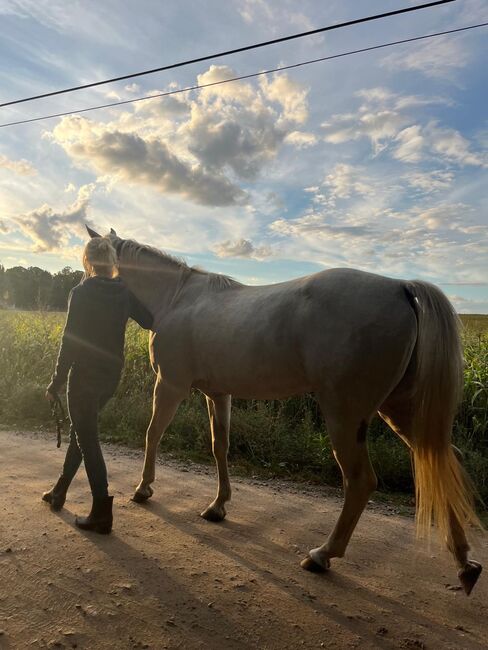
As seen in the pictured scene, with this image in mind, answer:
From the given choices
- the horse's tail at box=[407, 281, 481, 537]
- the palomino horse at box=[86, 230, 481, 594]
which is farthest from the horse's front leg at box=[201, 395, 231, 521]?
the horse's tail at box=[407, 281, 481, 537]

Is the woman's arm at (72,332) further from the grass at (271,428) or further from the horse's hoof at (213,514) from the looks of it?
the grass at (271,428)

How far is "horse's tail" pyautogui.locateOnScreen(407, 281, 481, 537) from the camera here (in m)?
2.93

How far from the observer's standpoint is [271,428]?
19.5 feet

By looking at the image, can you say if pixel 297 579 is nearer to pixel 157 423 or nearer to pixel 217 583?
pixel 217 583

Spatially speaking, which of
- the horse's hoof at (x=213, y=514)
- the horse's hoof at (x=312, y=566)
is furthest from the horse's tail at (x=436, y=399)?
the horse's hoof at (x=213, y=514)

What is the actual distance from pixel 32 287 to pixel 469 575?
1317 inches

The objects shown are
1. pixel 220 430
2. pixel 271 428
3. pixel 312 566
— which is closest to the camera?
pixel 312 566

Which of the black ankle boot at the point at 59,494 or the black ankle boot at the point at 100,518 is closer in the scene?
the black ankle boot at the point at 100,518

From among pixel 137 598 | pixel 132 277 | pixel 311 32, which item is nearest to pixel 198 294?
pixel 132 277

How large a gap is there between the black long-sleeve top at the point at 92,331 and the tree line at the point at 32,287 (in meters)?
9.17

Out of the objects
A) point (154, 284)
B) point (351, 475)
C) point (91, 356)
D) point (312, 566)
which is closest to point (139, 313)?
point (154, 284)

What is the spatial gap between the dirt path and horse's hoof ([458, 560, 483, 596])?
0.09 m

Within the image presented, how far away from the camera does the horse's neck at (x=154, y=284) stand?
4.34 metres

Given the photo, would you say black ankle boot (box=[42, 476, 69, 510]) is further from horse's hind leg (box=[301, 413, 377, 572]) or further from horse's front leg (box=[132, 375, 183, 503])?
horse's hind leg (box=[301, 413, 377, 572])
